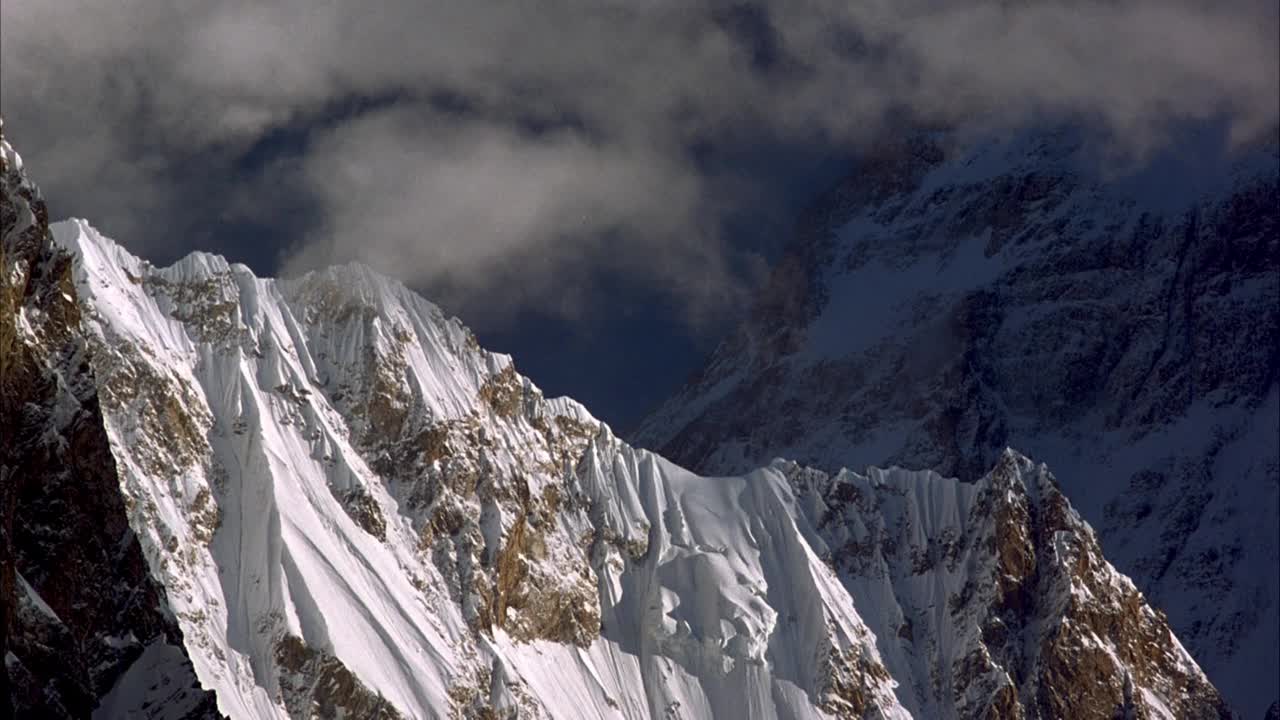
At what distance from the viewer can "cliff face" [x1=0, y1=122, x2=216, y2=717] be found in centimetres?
9119

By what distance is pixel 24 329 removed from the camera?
9531 cm

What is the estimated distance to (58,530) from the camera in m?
96.7

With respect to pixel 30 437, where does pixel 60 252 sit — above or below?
above

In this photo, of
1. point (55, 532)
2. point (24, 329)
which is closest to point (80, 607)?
point (55, 532)

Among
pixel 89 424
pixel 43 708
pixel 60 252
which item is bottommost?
pixel 43 708

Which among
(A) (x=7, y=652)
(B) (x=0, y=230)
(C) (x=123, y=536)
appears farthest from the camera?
(C) (x=123, y=536)

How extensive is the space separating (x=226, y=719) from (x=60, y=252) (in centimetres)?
2189

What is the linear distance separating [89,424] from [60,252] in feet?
25.5

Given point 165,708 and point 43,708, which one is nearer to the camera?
point 43,708

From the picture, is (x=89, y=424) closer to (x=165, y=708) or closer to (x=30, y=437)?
(x=30, y=437)

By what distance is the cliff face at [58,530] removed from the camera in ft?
299

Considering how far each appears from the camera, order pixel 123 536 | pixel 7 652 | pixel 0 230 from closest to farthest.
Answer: pixel 7 652 < pixel 0 230 < pixel 123 536

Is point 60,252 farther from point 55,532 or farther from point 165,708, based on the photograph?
point 165,708

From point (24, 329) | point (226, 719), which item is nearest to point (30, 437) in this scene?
point (24, 329)
